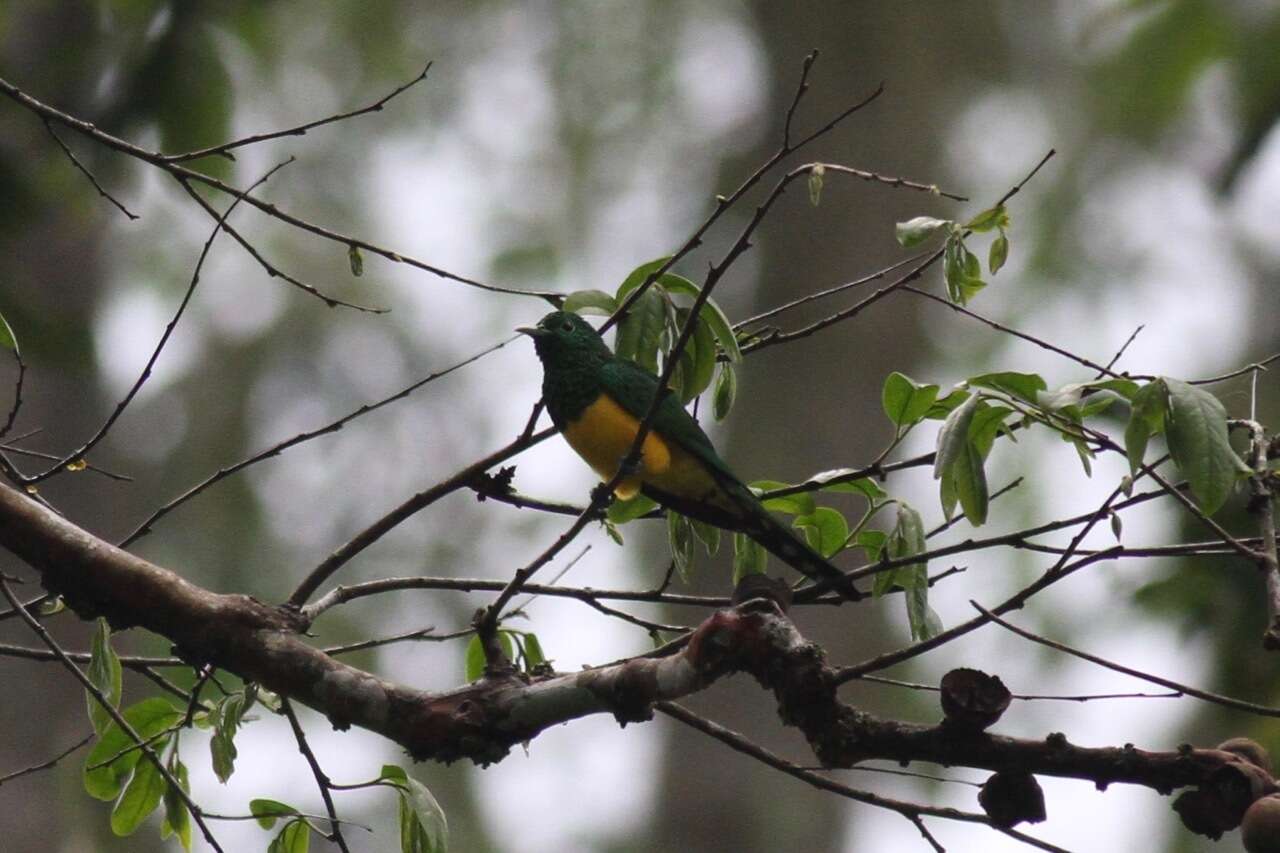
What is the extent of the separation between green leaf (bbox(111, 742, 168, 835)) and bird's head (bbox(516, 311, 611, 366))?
1626 mm

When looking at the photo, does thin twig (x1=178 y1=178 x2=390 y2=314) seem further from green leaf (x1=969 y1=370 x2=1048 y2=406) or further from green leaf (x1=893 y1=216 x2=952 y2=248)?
green leaf (x1=969 y1=370 x2=1048 y2=406)

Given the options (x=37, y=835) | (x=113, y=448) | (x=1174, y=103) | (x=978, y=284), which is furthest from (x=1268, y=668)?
(x=113, y=448)

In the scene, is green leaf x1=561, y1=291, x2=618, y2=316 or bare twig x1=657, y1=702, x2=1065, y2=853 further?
green leaf x1=561, y1=291, x2=618, y2=316

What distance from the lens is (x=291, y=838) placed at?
2.69 m

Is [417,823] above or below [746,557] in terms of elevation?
below

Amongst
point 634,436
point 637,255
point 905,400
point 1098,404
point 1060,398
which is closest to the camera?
point 1060,398

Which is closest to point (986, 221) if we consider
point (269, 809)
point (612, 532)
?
point (612, 532)

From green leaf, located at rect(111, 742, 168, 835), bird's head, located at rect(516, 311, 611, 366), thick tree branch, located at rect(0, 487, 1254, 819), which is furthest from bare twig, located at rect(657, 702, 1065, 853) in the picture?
bird's head, located at rect(516, 311, 611, 366)

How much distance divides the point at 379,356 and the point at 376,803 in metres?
3.98

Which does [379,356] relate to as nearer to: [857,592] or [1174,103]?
[1174,103]

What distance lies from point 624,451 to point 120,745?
1531 mm

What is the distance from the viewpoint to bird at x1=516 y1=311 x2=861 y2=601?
319cm

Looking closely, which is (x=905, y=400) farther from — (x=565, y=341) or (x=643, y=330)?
(x=565, y=341)

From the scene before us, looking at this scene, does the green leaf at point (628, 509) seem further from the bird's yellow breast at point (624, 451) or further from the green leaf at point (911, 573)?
the green leaf at point (911, 573)
